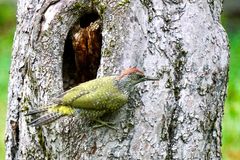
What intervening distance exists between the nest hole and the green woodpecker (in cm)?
40

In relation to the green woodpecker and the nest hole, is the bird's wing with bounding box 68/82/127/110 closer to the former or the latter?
the green woodpecker

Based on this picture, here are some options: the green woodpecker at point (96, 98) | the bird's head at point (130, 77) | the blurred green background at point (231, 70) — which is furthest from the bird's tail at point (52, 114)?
the blurred green background at point (231, 70)

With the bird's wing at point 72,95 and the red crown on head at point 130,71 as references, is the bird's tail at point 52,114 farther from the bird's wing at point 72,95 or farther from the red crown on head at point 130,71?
the red crown on head at point 130,71

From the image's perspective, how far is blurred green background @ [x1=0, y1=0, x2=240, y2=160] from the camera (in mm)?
7738

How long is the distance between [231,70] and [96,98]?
6.31m

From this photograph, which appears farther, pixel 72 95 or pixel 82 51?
pixel 82 51

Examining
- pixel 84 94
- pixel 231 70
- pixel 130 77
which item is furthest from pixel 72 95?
pixel 231 70

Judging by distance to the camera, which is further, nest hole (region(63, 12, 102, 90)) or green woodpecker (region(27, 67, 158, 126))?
nest hole (region(63, 12, 102, 90))

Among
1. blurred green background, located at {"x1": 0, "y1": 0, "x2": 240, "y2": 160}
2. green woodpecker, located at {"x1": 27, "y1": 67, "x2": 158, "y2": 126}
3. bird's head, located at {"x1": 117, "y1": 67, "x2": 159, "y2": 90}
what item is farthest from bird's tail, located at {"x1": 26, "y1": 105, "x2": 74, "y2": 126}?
blurred green background, located at {"x1": 0, "y1": 0, "x2": 240, "y2": 160}

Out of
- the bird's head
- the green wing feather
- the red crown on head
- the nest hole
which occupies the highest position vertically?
the nest hole

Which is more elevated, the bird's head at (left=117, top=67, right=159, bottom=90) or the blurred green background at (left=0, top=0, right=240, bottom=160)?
the blurred green background at (left=0, top=0, right=240, bottom=160)

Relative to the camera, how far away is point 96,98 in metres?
4.36

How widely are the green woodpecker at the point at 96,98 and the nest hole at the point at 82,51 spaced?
1.30ft

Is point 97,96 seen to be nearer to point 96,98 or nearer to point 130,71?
point 96,98
